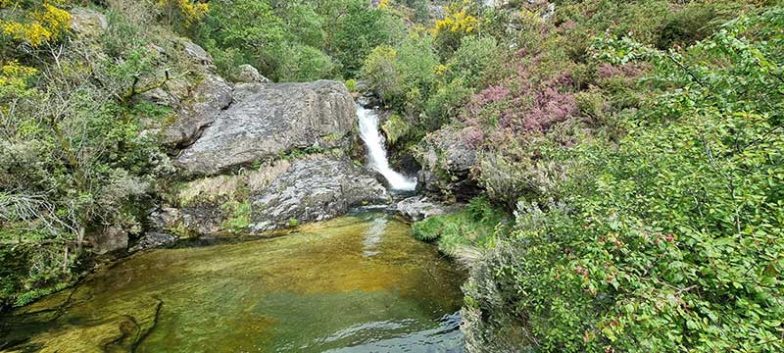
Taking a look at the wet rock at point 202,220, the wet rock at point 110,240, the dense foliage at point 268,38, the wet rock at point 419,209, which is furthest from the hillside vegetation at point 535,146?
the wet rock at point 202,220

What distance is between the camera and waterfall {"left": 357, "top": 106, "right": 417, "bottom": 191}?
58.8 feet

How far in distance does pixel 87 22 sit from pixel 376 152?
1293cm

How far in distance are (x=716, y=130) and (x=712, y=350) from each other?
2.18 meters

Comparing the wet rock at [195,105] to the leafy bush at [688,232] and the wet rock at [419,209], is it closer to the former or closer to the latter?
the wet rock at [419,209]

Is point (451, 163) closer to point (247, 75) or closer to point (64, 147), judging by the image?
point (64, 147)

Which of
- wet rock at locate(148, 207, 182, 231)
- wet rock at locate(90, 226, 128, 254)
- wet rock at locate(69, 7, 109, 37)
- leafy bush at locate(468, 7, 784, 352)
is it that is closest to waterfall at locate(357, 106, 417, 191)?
wet rock at locate(148, 207, 182, 231)

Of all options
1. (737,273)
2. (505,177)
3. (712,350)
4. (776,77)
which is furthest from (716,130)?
(505,177)

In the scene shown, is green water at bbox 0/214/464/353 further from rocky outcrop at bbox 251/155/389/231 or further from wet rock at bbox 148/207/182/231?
rocky outcrop at bbox 251/155/389/231

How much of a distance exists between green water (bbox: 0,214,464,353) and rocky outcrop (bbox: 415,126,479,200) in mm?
3022

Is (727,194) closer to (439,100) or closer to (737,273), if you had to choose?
(737,273)

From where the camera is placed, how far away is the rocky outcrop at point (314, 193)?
1380cm

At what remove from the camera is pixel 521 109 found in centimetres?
1312

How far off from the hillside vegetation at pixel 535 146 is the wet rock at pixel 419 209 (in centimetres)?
74

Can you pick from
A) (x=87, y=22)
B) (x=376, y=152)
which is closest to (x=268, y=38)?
(x=87, y=22)
